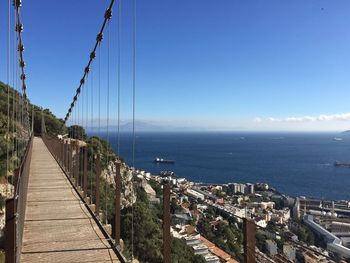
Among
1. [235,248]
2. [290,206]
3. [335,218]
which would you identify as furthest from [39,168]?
[290,206]

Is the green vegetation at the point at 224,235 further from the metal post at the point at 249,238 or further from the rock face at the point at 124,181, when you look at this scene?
the metal post at the point at 249,238

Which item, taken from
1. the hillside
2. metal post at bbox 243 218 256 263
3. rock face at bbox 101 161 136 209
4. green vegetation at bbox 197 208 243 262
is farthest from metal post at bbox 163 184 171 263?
green vegetation at bbox 197 208 243 262

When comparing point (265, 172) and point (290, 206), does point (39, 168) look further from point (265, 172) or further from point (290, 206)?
point (265, 172)

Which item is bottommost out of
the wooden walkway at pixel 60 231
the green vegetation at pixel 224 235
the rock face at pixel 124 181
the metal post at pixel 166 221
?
the green vegetation at pixel 224 235

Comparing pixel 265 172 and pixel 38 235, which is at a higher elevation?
pixel 38 235

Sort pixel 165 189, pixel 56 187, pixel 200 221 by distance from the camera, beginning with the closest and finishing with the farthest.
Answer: pixel 165 189 < pixel 56 187 < pixel 200 221

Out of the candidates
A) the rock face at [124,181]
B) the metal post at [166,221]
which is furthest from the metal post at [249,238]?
the rock face at [124,181]

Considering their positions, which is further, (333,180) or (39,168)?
(333,180)

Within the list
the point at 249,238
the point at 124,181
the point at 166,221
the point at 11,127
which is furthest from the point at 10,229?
the point at 11,127
